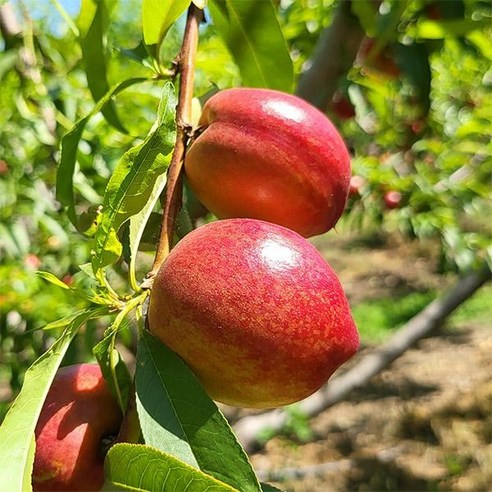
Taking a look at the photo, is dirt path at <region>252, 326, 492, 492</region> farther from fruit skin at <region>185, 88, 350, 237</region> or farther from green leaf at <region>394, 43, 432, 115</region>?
fruit skin at <region>185, 88, 350, 237</region>

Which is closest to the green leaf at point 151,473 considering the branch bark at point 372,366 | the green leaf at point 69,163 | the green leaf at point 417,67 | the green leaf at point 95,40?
the green leaf at point 69,163

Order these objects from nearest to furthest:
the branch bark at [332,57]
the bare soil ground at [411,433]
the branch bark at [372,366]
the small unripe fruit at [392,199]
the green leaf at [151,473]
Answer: the green leaf at [151,473]
the branch bark at [332,57]
the small unripe fruit at [392,199]
the branch bark at [372,366]
the bare soil ground at [411,433]

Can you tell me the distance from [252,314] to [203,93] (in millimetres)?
603

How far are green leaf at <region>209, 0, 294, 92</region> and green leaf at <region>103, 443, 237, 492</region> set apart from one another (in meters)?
0.59

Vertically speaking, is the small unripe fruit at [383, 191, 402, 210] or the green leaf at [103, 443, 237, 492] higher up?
the green leaf at [103, 443, 237, 492]

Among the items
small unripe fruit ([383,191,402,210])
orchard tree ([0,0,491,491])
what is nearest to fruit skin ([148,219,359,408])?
orchard tree ([0,0,491,491])

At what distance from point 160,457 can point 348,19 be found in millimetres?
914

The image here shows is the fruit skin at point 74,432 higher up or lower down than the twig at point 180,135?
lower down

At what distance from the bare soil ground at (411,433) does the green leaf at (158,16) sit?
9.58 ft

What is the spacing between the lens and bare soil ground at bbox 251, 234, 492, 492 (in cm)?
375

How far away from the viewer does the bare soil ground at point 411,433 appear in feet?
12.3

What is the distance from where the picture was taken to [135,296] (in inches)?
26.5

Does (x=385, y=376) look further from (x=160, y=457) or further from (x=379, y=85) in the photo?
(x=160, y=457)

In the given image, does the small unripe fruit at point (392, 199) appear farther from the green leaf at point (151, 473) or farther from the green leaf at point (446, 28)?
the green leaf at point (151, 473)
